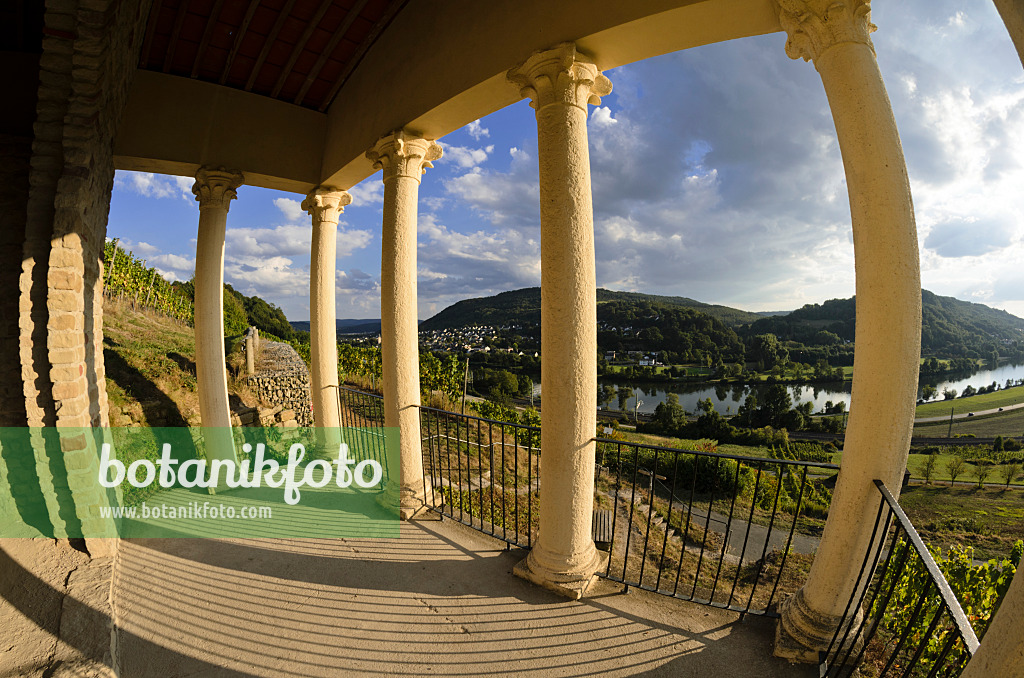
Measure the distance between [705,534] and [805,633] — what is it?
2104 millimetres

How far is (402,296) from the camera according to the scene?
A: 177 inches

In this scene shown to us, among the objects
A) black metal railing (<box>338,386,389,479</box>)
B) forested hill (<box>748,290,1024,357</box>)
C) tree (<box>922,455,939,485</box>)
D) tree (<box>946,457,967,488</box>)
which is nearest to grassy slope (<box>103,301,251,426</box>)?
black metal railing (<box>338,386,389,479</box>)

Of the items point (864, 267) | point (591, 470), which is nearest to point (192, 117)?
point (591, 470)

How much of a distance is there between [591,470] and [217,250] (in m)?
5.92

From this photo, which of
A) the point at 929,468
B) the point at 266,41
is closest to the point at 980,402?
the point at 929,468

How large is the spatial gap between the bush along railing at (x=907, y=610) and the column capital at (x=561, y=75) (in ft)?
10.7

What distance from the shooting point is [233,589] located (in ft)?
11.5

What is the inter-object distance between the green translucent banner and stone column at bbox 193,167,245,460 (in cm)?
35

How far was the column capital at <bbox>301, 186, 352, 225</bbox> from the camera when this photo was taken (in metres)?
6.11

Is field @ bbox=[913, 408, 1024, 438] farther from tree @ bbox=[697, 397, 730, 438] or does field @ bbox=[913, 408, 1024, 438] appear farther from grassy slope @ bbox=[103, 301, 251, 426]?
grassy slope @ bbox=[103, 301, 251, 426]

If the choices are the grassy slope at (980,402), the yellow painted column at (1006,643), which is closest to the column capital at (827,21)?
the yellow painted column at (1006,643)

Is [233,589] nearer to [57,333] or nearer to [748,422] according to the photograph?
[57,333]

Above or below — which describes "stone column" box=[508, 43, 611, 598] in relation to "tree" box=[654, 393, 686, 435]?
above

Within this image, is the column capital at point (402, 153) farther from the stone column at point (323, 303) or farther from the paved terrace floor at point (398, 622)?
the paved terrace floor at point (398, 622)
